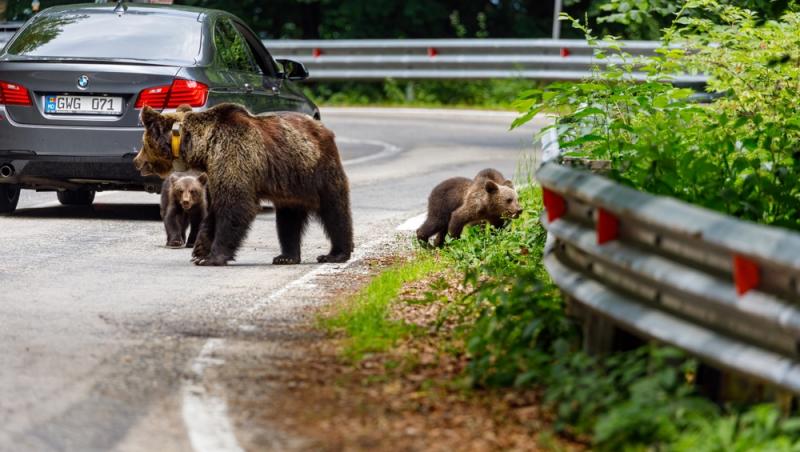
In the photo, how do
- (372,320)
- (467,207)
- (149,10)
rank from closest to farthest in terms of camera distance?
(372,320), (467,207), (149,10)

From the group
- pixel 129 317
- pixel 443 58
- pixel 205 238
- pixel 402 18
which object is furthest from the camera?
pixel 402 18

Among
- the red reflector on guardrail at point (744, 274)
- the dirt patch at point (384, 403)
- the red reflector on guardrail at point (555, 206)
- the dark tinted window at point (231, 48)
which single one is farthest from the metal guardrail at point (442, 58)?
the red reflector on guardrail at point (744, 274)

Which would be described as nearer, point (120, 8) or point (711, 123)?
point (711, 123)

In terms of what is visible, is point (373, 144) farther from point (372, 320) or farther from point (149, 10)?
point (372, 320)

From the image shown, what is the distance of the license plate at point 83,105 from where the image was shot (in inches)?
507

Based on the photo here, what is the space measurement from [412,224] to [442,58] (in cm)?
1853

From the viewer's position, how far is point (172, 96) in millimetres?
12797

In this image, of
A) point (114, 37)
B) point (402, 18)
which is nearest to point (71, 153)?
point (114, 37)

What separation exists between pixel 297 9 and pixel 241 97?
24.9 meters

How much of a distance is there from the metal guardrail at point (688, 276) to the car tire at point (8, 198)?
8129 millimetres

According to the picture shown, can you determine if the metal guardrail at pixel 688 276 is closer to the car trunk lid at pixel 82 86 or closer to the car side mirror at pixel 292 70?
the car trunk lid at pixel 82 86

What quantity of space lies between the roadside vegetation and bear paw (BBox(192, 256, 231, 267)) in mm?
1211

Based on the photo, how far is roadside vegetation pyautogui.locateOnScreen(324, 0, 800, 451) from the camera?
5629 millimetres

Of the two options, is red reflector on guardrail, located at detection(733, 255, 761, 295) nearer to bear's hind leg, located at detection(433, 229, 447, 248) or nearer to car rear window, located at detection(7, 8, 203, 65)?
bear's hind leg, located at detection(433, 229, 447, 248)
